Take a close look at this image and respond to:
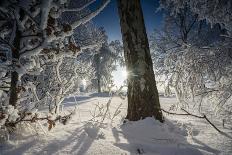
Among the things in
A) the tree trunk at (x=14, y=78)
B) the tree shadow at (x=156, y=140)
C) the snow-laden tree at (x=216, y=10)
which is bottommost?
the tree shadow at (x=156, y=140)

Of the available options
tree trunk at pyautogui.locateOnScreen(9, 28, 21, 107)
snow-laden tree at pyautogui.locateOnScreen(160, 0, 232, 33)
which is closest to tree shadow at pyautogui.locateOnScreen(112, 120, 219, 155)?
tree trunk at pyautogui.locateOnScreen(9, 28, 21, 107)

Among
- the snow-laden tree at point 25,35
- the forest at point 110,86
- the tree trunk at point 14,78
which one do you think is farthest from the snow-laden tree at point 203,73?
the tree trunk at point 14,78

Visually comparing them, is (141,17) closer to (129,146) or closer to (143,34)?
(143,34)

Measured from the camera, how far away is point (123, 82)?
5164 mm

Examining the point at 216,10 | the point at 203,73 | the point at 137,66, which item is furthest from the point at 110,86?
the point at 216,10

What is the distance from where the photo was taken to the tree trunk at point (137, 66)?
14.6 ft

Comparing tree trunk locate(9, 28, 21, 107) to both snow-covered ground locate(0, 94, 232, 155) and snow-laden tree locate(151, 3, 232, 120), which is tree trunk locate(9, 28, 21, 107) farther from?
snow-laden tree locate(151, 3, 232, 120)

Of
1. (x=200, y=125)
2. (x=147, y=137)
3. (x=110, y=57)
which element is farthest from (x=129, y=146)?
(x=110, y=57)

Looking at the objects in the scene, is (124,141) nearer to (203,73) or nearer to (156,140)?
(156,140)

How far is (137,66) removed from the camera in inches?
181

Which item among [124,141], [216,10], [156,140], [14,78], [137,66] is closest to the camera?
[14,78]

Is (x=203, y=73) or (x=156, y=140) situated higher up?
(x=203, y=73)

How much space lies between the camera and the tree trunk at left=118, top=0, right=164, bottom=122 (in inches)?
176

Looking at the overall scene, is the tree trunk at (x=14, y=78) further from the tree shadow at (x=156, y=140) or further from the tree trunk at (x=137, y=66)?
the tree trunk at (x=137, y=66)
